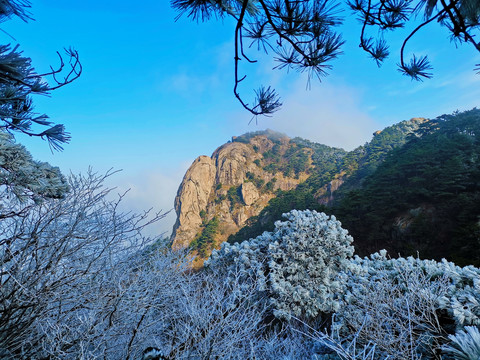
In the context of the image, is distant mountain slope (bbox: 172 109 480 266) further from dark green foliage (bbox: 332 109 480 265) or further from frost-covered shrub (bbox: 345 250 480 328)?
frost-covered shrub (bbox: 345 250 480 328)

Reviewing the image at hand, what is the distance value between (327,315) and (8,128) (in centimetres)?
709

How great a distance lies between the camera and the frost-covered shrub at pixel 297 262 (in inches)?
239

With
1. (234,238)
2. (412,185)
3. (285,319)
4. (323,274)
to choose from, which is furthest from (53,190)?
(234,238)

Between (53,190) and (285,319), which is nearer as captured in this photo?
(53,190)

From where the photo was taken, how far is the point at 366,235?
47.1ft

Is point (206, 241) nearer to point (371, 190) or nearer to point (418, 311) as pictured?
point (371, 190)

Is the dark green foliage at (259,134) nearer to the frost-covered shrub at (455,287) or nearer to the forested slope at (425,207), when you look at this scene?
the forested slope at (425,207)

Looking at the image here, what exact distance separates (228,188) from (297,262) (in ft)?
175

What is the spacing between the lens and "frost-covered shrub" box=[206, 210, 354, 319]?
19.9 feet

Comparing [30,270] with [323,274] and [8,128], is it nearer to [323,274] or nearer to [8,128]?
[8,128]

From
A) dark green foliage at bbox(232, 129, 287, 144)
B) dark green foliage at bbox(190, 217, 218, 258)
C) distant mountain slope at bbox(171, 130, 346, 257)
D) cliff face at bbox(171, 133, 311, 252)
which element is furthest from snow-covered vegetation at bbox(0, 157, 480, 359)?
dark green foliage at bbox(232, 129, 287, 144)

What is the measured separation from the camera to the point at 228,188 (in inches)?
2355

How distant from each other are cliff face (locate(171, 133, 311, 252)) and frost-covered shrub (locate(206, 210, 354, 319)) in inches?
1623

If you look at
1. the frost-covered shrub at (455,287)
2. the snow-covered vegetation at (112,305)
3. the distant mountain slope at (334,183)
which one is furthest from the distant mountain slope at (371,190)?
the frost-covered shrub at (455,287)
